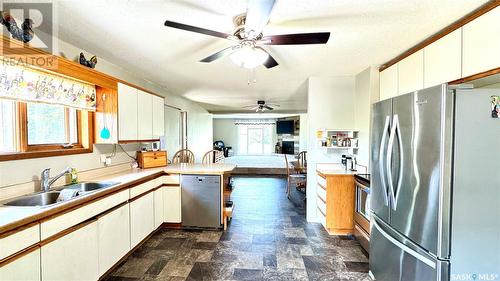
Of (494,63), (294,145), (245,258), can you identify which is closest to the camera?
(494,63)

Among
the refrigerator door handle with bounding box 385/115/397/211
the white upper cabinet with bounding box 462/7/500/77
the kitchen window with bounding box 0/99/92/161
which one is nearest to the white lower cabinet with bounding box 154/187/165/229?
the kitchen window with bounding box 0/99/92/161

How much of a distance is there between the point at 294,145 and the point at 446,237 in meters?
8.09

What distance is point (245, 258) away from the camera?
2.44 m

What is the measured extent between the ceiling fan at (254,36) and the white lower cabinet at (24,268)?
167cm

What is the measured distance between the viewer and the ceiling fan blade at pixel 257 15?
121 cm

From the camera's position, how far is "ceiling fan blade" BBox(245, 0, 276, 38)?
47.6 inches

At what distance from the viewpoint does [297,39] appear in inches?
65.0

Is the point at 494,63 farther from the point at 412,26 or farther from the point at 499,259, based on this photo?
the point at 499,259

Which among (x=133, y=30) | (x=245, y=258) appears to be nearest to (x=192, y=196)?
(x=245, y=258)

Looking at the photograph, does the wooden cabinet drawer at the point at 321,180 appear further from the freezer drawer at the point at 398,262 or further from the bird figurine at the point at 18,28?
the bird figurine at the point at 18,28

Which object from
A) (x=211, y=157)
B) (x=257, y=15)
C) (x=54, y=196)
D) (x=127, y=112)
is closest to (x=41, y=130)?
(x=54, y=196)

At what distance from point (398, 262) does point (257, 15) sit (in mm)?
2032

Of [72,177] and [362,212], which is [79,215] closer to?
[72,177]

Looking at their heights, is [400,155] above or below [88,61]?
below
